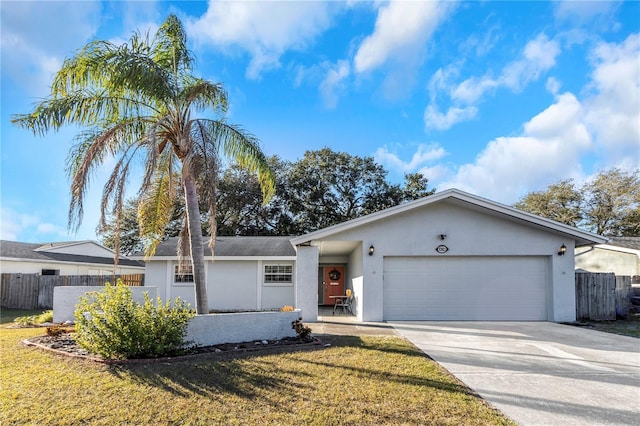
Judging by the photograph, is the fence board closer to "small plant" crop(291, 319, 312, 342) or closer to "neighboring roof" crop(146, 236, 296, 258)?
"small plant" crop(291, 319, 312, 342)

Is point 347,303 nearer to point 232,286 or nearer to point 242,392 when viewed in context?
point 232,286

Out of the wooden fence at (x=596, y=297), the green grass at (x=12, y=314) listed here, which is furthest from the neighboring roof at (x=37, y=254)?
the wooden fence at (x=596, y=297)

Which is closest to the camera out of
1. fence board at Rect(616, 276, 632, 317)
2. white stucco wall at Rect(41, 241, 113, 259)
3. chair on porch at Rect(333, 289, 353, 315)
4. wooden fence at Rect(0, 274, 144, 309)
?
fence board at Rect(616, 276, 632, 317)

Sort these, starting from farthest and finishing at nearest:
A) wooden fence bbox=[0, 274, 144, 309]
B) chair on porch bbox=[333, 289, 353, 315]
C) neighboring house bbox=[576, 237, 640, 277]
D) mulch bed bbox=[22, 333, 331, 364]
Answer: neighboring house bbox=[576, 237, 640, 277], wooden fence bbox=[0, 274, 144, 309], chair on porch bbox=[333, 289, 353, 315], mulch bed bbox=[22, 333, 331, 364]

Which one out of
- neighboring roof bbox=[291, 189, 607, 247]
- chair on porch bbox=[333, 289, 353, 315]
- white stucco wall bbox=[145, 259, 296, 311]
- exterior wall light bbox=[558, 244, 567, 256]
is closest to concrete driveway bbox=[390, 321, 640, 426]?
exterior wall light bbox=[558, 244, 567, 256]

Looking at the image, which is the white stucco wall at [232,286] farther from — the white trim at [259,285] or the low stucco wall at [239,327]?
the low stucco wall at [239,327]

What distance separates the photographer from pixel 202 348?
24.1 feet

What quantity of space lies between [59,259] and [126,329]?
64.5 ft

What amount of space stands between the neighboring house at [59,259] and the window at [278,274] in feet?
43.5

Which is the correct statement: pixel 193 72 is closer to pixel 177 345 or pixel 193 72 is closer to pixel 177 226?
pixel 177 345

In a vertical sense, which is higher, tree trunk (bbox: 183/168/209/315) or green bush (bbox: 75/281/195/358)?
tree trunk (bbox: 183/168/209/315)

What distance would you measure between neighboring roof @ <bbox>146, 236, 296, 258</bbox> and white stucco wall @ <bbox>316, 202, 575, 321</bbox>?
4.33m

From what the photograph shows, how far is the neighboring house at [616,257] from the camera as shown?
866 inches

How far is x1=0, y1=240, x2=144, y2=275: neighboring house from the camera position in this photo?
19438mm
